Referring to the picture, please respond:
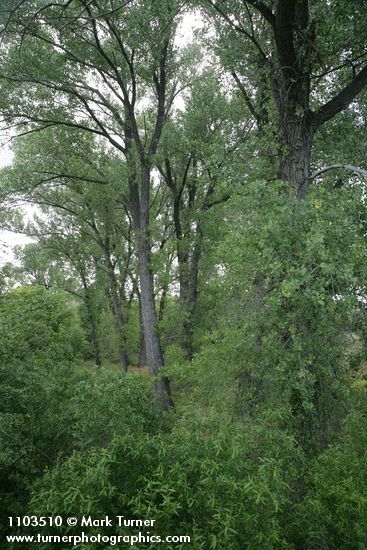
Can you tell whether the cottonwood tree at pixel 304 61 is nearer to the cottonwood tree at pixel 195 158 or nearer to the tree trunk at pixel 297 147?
the tree trunk at pixel 297 147

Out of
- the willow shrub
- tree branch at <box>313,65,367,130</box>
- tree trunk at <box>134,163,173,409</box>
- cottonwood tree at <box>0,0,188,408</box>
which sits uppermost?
cottonwood tree at <box>0,0,188,408</box>

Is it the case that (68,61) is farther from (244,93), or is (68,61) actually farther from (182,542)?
(182,542)

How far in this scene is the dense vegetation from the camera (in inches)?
128

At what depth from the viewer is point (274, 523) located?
2.86m

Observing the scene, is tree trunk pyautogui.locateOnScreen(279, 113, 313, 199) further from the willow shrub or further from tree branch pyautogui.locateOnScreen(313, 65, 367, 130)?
the willow shrub

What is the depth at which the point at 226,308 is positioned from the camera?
703 centimetres

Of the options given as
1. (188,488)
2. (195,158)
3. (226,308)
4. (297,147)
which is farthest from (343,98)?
(195,158)

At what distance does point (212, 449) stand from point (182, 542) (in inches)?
31.9

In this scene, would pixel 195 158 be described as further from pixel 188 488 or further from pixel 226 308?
pixel 188 488

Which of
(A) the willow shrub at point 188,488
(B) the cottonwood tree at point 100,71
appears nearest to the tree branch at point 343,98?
(B) the cottonwood tree at point 100,71

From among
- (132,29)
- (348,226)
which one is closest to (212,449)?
(348,226)

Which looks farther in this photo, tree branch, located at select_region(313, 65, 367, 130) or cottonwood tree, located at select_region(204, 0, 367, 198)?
tree branch, located at select_region(313, 65, 367, 130)

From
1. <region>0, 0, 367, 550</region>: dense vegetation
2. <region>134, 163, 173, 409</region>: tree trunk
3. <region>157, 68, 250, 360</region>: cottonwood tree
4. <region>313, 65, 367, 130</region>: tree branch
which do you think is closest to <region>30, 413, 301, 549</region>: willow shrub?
<region>0, 0, 367, 550</region>: dense vegetation

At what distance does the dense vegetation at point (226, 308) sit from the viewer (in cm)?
326
